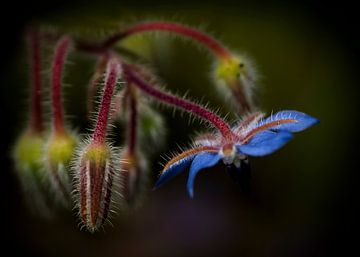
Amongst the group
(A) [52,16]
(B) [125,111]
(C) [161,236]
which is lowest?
(C) [161,236]

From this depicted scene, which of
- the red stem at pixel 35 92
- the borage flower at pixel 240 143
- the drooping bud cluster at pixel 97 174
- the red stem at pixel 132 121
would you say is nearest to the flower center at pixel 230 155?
the borage flower at pixel 240 143

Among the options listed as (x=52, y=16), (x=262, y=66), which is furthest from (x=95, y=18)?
(x=262, y=66)

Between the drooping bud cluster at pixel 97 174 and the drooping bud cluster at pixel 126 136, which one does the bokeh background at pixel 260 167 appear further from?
the drooping bud cluster at pixel 97 174

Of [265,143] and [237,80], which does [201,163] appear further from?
[237,80]

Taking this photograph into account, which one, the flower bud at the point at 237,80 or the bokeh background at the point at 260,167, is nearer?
the flower bud at the point at 237,80

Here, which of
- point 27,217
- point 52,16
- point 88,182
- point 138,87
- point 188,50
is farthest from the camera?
point 27,217

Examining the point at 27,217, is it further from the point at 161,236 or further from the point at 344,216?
the point at 344,216

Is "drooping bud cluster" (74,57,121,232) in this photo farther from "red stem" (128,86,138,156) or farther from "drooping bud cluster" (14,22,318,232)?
"red stem" (128,86,138,156)

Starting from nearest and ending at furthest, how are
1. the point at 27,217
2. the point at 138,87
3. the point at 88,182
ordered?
the point at 88,182
the point at 138,87
the point at 27,217
